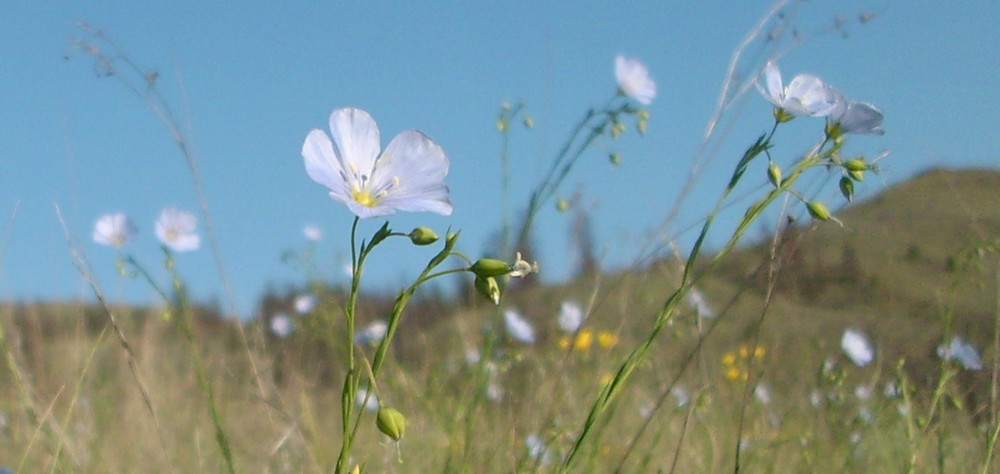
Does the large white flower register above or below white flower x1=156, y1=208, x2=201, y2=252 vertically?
above

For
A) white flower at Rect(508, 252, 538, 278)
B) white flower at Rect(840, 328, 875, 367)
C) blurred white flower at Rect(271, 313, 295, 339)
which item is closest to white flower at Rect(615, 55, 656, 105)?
white flower at Rect(508, 252, 538, 278)

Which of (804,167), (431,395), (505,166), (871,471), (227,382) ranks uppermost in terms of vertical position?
(804,167)

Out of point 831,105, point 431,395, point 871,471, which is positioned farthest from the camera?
point 431,395

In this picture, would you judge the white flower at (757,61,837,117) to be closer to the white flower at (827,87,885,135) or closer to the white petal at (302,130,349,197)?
the white flower at (827,87,885,135)

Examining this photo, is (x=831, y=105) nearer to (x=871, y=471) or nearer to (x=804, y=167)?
(x=804, y=167)

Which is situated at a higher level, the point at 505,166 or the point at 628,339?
the point at 505,166

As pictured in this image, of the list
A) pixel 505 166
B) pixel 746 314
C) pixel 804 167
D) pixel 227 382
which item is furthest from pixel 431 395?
pixel 746 314

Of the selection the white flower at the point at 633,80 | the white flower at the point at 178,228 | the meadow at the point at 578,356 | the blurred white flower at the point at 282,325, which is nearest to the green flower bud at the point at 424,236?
the meadow at the point at 578,356
